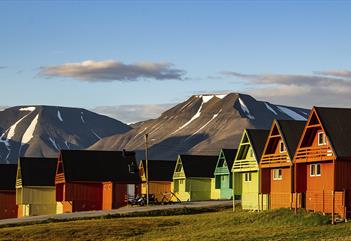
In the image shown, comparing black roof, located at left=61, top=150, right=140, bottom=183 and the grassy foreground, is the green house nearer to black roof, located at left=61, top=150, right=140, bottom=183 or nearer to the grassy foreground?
the grassy foreground

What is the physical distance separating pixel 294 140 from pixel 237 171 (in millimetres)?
13002

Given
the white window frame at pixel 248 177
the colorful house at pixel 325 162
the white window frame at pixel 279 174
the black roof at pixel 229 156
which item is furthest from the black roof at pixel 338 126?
the black roof at pixel 229 156

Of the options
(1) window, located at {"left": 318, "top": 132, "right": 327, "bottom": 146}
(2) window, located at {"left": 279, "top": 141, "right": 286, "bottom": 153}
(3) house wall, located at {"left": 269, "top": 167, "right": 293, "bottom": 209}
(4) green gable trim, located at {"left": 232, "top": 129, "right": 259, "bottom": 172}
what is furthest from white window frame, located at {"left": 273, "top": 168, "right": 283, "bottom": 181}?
(1) window, located at {"left": 318, "top": 132, "right": 327, "bottom": 146}

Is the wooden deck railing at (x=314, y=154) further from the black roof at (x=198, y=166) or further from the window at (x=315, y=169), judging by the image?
the black roof at (x=198, y=166)

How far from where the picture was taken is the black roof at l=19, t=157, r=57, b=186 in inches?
4574

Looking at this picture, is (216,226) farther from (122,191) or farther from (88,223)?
(122,191)

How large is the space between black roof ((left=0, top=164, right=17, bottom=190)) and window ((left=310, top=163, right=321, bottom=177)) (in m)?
65.7

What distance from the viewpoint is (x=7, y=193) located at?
12619 centimetres

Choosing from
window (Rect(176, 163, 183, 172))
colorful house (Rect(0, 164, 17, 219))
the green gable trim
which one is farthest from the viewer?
window (Rect(176, 163, 183, 172))

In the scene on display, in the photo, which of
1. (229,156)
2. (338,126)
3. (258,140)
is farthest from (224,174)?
(338,126)

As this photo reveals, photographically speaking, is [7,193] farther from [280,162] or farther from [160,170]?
[280,162]

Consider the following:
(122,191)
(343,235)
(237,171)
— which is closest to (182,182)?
(122,191)

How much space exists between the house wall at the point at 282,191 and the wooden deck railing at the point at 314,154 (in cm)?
394

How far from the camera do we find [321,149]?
2564 inches
